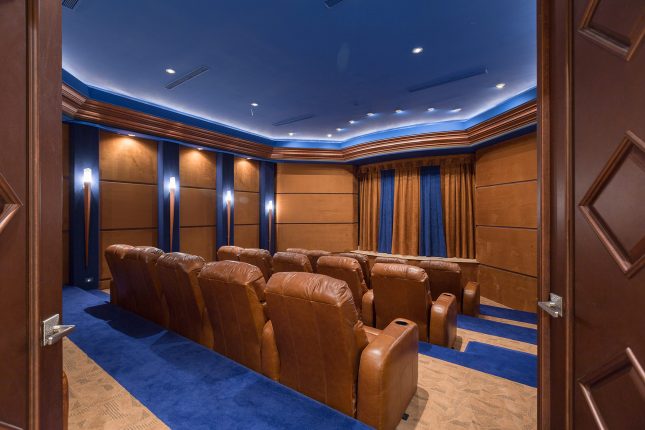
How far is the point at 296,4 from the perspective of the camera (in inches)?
103

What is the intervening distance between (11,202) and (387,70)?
160 inches

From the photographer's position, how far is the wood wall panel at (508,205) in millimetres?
4582

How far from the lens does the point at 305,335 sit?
170 centimetres

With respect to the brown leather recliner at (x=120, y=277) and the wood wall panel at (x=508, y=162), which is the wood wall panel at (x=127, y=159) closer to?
the brown leather recliner at (x=120, y=277)

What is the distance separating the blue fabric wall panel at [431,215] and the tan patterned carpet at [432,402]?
4.73m

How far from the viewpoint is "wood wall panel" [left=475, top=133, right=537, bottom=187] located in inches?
182

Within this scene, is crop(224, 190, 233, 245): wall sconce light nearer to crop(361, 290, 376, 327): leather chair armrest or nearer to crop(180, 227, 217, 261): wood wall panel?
crop(180, 227, 217, 261): wood wall panel

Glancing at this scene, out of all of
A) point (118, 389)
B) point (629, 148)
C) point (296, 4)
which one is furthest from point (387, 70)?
point (118, 389)

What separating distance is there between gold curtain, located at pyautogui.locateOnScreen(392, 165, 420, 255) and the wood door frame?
6107 millimetres

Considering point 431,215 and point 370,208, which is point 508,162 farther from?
point 370,208

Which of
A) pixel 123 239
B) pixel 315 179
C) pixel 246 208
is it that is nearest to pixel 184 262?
pixel 123 239

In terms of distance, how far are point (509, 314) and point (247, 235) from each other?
18.8ft

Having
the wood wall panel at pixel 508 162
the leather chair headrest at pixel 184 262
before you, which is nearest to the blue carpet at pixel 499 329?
the wood wall panel at pixel 508 162

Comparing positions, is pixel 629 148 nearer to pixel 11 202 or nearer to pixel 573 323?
pixel 573 323
